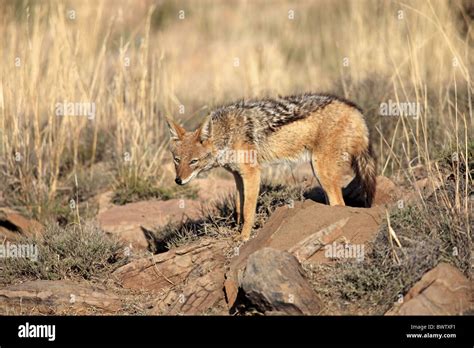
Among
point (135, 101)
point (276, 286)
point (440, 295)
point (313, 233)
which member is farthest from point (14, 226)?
point (440, 295)

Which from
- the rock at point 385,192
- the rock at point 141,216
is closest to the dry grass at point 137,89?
the rock at point 385,192

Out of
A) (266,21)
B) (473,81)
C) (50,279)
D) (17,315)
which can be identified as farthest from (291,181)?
(266,21)

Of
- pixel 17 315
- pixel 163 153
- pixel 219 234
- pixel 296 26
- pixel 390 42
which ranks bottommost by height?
pixel 17 315

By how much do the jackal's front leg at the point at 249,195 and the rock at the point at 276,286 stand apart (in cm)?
166

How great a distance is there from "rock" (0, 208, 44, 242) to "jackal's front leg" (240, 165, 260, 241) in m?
3.23

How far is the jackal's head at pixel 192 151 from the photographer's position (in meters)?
8.41

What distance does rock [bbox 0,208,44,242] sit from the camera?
10.1m

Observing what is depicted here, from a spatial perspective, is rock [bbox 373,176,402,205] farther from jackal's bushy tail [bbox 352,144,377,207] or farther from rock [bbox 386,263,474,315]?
rock [bbox 386,263,474,315]

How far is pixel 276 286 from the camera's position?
255 inches

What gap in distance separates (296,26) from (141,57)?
43.9 feet

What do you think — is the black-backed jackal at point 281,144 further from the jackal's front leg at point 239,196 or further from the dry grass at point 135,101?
the dry grass at point 135,101

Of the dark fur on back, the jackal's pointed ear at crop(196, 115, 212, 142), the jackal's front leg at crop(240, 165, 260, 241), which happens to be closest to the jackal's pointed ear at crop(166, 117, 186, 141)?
the jackal's pointed ear at crop(196, 115, 212, 142)

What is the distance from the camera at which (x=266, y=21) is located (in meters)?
23.8

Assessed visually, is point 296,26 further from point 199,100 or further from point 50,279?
point 50,279
